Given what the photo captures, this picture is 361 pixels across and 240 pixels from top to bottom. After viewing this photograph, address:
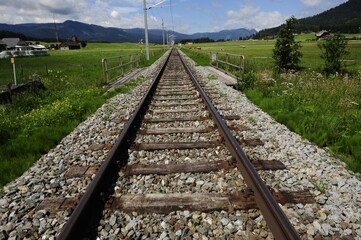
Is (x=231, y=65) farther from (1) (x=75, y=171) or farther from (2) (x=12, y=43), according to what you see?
(2) (x=12, y=43)

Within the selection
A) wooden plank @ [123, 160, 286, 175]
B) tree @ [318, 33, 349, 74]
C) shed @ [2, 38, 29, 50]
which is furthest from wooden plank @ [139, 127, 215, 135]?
shed @ [2, 38, 29, 50]

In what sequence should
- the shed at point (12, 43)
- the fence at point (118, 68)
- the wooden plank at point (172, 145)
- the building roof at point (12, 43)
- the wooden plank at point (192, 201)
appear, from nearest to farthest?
1. the wooden plank at point (192, 201)
2. the wooden plank at point (172, 145)
3. the fence at point (118, 68)
4. the shed at point (12, 43)
5. the building roof at point (12, 43)

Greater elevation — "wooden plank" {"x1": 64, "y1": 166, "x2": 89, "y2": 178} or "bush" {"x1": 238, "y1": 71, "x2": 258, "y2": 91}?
"bush" {"x1": 238, "y1": 71, "x2": 258, "y2": 91}

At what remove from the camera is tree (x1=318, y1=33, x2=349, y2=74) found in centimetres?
1585

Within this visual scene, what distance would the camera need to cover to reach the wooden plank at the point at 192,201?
3230 mm

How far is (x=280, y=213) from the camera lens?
2846mm

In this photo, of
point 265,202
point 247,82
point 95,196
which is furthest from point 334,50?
point 95,196

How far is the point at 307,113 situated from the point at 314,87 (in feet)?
13.8

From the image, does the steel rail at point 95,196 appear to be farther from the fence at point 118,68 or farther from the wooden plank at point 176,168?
the fence at point 118,68

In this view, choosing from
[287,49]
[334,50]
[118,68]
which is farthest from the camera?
[118,68]

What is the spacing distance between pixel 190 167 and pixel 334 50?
51.8 ft

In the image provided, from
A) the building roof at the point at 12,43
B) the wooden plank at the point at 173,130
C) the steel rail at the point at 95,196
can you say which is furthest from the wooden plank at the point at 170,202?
the building roof at the point at 12,43

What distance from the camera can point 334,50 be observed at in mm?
16531

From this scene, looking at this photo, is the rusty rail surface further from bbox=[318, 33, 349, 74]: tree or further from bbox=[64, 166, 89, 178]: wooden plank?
bbox=[318, 33, 349, 74]: tree
